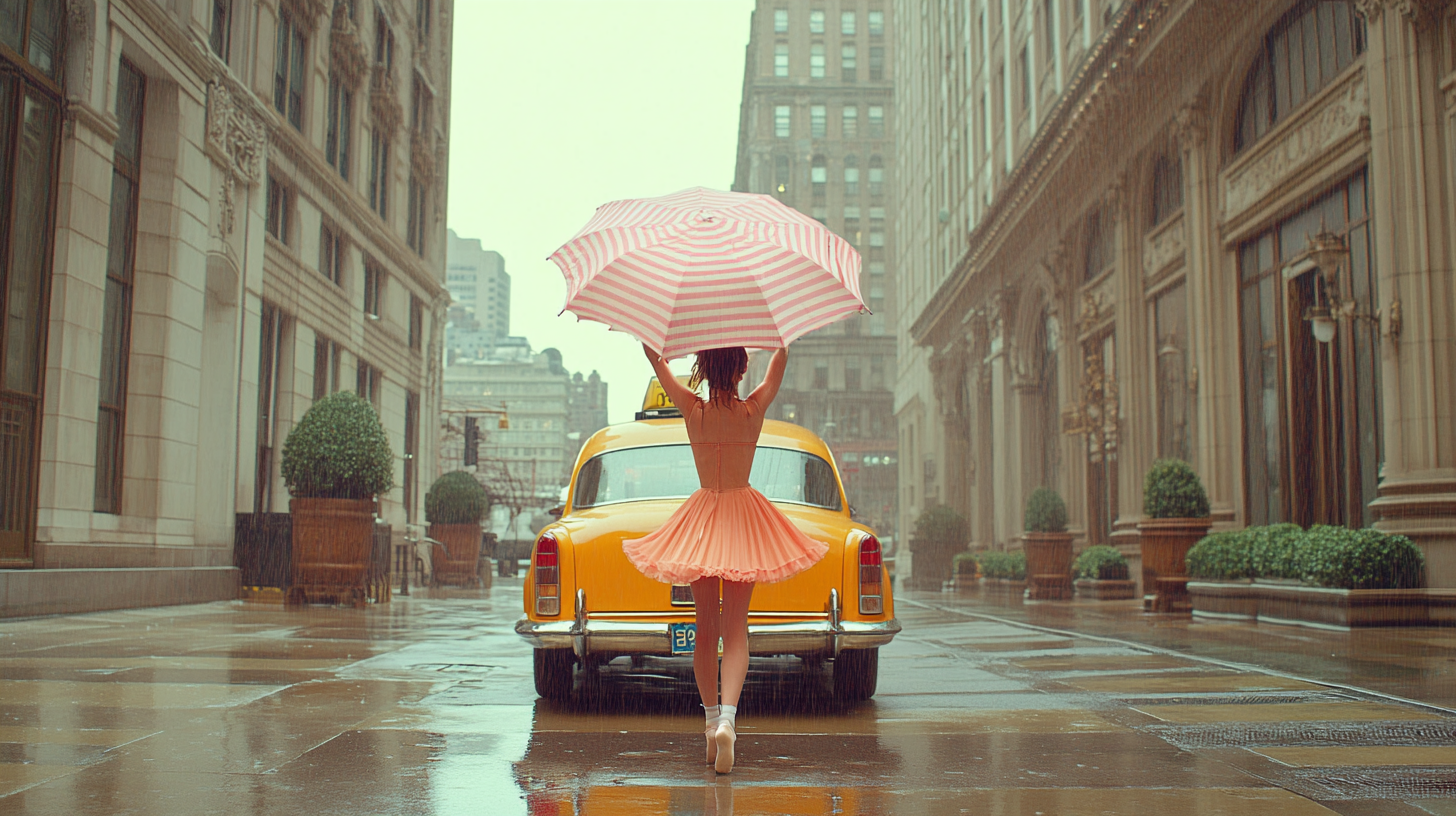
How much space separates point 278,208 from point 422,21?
14917mm

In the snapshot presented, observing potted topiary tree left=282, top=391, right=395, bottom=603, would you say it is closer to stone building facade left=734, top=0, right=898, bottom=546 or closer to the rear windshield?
the rear windshield

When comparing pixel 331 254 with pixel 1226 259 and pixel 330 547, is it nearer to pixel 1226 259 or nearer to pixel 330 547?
pixel 330 547

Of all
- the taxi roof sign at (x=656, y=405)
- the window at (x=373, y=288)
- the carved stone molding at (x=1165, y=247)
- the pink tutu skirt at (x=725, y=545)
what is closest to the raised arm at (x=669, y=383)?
the pink tutu skirt at (x=725, y=545)

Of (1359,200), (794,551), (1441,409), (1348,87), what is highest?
(1348,87)

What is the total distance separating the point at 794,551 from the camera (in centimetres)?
492

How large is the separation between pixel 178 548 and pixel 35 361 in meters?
4.59

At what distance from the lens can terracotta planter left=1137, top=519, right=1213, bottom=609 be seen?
16.5 m

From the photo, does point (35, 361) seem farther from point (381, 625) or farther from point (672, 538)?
point (672, 538)

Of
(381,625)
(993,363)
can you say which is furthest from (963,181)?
(381,625)

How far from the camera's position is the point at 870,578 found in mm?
6758

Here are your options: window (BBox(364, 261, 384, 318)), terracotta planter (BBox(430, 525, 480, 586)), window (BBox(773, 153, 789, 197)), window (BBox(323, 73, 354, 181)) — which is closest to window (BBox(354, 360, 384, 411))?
window (BBox(364, 261, 384, 318))

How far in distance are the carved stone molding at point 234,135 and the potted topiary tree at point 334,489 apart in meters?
5.90

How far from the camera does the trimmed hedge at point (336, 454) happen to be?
1498 cm

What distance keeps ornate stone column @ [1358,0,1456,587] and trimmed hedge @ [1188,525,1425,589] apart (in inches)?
21.1
